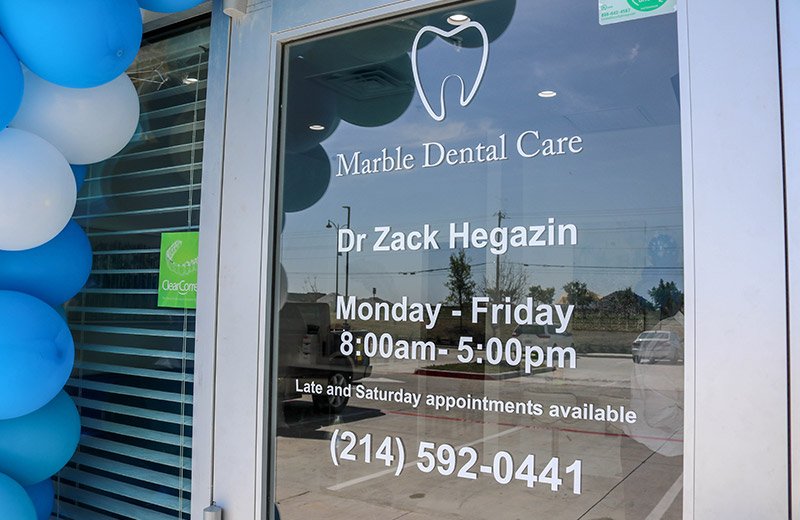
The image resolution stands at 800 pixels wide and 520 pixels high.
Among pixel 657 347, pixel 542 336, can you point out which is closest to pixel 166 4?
pixel 542 336

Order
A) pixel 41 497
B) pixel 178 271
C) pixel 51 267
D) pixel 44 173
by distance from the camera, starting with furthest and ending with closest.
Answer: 1. pixel 178 271
2. pixel 41 497
3. pixel 51 267
4. pixel 44 173

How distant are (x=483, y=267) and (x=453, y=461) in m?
0.57

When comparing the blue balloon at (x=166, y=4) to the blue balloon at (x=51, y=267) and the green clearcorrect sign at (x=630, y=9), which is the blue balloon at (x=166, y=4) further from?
the green clearcorrect sign at (x=630, y=9)

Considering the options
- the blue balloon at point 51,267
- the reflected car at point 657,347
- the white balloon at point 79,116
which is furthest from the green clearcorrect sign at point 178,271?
the reflected car at point 657,347

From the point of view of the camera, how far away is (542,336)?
6.39 feet

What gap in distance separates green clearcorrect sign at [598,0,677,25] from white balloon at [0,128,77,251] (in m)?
1.67

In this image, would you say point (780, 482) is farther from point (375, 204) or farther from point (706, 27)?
point (375, 204)

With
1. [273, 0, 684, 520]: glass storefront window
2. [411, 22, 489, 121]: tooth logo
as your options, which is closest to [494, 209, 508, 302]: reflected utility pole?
[273, 0, 684, 520]: glass storefront window

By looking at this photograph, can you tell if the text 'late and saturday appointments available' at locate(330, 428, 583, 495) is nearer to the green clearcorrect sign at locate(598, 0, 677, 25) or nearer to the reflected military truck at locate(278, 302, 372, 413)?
the reflected military truck at locate(278, 302, 372, 413)

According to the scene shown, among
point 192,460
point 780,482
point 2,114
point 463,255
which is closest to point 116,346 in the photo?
point 192,460

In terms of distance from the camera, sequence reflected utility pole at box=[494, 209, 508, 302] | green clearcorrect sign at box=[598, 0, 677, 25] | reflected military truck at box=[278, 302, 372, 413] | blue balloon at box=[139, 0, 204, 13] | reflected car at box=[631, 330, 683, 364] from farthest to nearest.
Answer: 1. blue balloon at box=[139, 0, 204, 13]
2. reflected military truck at box=[278, 302, 372, 413]
3. reflected utility pole at box=[494, 209, 508, 302]
4. green clearcorrect sign at box=[598, 0, 677, 25]
5. reflected car at box=[631, 330, 683, 364]

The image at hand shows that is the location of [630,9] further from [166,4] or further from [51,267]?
[51,267]

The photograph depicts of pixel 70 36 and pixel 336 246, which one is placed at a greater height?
pixel 70 36

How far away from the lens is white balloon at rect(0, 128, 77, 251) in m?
2.07
